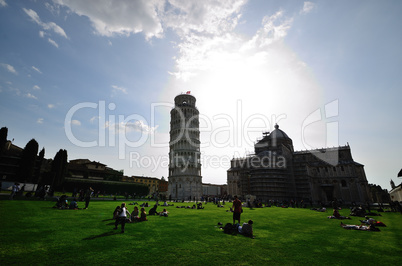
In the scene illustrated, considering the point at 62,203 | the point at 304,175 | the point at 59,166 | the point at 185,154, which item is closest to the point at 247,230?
the point at 62,203

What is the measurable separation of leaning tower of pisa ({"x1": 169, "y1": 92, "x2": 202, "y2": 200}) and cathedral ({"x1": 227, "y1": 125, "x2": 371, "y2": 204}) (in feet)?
56.0

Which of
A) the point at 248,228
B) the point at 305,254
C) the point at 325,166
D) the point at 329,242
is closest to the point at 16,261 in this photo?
the point at 248,228

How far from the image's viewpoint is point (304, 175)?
53.6 m

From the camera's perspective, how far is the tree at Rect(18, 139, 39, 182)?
39469 millimetres

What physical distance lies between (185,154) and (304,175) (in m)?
36.8

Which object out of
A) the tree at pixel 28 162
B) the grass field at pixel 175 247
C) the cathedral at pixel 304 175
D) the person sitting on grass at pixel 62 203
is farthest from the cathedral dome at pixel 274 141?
the tree at pixel 28 162

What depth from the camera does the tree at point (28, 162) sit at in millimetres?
39469

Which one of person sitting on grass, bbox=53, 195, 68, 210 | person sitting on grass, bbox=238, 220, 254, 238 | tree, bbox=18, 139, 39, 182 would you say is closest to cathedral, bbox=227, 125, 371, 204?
person sitting on grass, bbox=238, 220, 254, 238

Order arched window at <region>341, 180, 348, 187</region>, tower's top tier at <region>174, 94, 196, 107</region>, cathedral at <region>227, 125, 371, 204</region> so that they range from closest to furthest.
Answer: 1. cathedral at <region>227, 125, 371, 204</region>
2. arched window at <region>341, 180, 348, 187</region>
3. tower's top tier at <region>174, 94, 196, 107</region>

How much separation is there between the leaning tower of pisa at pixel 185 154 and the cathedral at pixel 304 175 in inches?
672

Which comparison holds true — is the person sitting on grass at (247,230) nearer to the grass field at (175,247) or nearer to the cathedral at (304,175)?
the grass field at (175,247)

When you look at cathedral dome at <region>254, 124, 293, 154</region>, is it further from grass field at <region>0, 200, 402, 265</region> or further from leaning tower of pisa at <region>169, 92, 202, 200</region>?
grass field at <region>0, 200, 402, 265</region>

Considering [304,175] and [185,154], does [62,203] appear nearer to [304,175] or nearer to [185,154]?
[185,154]

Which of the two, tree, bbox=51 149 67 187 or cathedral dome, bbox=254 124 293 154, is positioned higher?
cathedral dome, bbox=254 124 293 154
